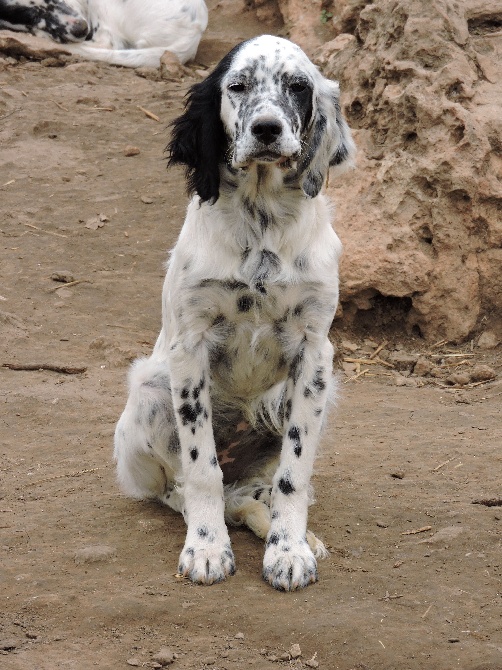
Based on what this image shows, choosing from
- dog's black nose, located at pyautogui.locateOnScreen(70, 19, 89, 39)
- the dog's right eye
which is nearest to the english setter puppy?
the dog's right eye

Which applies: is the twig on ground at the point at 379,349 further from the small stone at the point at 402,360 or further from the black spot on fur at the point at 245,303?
the black spot on fur at the point at 245,303

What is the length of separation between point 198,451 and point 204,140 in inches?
48.4

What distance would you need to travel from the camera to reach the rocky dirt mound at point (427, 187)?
703 centimetres

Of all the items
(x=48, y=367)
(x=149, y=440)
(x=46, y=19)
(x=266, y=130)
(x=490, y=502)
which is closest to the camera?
(x=266, y=130)

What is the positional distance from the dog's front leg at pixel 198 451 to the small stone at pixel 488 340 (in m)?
3.22

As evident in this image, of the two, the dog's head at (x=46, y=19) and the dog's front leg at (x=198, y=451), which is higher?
the dog's front leg at (x=198, y=451)

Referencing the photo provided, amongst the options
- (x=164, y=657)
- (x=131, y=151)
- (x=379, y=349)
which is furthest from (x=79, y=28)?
(x=164, y=657)

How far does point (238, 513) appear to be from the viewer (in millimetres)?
4637

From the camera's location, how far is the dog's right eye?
4188 mm

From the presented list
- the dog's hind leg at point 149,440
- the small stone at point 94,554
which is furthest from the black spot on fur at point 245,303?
the small stone at point 94,554

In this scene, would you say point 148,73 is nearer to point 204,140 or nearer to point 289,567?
point 204,140

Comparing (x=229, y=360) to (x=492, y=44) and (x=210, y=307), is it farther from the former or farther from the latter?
(x=492, y=44)

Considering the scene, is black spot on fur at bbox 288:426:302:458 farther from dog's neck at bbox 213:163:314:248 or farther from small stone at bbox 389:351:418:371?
small stone at bbox 389:351:418:371

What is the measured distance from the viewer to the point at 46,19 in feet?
38.4
